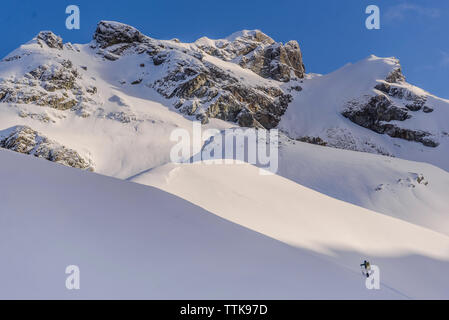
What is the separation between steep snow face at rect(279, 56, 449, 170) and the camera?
54.5 m

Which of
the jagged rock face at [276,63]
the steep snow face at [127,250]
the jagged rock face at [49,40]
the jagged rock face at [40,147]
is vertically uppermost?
the jagged rock face at [276,63]

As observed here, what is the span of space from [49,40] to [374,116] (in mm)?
61952

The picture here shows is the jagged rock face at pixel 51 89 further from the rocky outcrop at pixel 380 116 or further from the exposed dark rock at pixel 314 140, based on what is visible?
the rocky outcrop at pixel 380 116

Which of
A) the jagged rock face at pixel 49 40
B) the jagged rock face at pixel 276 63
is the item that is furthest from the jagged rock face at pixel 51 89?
the jagged rock face at pixel 276 63

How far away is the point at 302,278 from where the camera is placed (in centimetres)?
464

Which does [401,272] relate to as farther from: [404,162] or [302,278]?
[404,162]

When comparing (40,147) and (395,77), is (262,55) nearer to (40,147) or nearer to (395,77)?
(395,77)

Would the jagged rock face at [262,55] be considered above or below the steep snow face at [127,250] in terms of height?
above

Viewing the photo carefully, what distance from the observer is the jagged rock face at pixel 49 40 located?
2143 inches

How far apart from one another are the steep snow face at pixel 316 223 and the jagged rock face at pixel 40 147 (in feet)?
64.6

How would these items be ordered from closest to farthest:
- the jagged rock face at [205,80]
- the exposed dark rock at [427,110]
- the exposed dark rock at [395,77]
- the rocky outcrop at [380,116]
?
the jagged rock face at [205,80]
the rocky outcrop at [380,116]
the exposed dark rock at [427,110]
the exposed dark rock at [395,77]

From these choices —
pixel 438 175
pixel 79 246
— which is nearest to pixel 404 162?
pixel 438 175

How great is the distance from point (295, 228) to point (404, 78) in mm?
74199

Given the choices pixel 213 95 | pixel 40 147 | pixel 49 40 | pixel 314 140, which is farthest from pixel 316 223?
pixel 49 40
